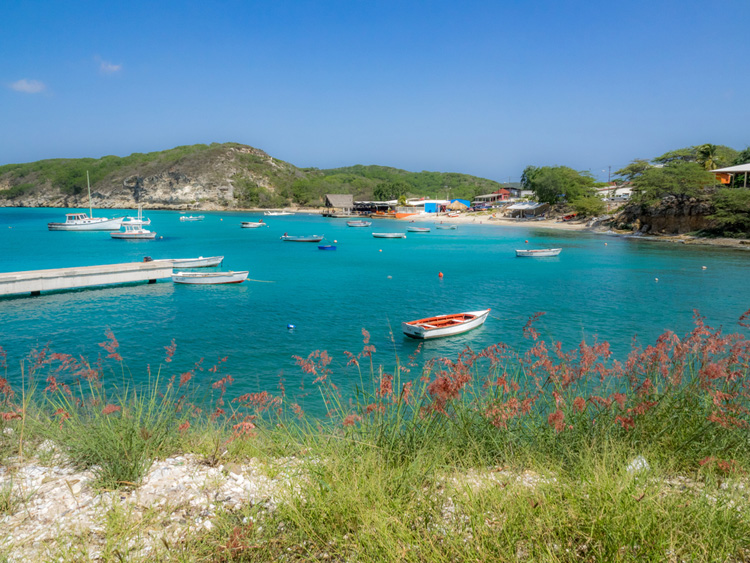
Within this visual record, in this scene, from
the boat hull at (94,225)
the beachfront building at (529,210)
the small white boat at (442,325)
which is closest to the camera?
the small white boat at (442,325)

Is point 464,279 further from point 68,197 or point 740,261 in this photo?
point 68,197

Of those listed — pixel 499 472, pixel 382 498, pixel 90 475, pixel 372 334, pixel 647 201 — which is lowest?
pixel 372 334

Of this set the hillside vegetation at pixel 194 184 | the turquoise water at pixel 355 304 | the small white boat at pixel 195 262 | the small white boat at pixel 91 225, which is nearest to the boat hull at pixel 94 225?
the small white boat at pixel 91 225

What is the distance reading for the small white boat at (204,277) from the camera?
29.7m

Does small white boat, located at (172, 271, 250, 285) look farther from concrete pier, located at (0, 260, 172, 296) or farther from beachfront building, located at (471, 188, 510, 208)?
beachfront building, located at (471, 188, 510, 208)

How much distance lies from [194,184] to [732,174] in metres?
147

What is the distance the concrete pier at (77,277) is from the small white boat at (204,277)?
150 cm

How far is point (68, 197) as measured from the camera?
17612 centimetres

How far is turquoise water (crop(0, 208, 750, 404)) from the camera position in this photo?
17.1 m

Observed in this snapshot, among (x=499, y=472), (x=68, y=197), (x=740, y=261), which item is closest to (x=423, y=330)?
(x=499, y=472)

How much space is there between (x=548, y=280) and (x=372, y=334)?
60.7 feet

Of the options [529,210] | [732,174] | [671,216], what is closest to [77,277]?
[671,216]

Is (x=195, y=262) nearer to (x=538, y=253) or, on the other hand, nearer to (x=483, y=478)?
(x=538, y=253)

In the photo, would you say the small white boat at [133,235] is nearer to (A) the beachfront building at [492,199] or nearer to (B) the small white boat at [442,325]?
(B) the small white boat at [442,325]
